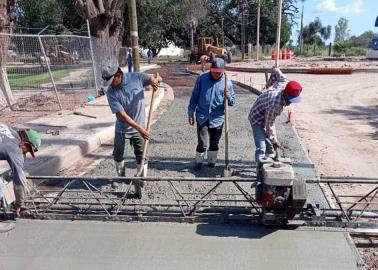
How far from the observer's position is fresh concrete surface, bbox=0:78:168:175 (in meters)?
6.53

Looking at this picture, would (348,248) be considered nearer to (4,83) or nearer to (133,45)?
(133,45)

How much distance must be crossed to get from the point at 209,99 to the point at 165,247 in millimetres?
2537

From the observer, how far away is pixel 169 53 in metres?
83.2

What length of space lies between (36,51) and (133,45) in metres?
3.59

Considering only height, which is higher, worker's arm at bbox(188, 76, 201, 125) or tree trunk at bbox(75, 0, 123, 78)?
tree trunk at bbox(75, 0, 123, 78)

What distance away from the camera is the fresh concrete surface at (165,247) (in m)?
3.63

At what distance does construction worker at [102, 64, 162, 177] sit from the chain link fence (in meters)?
6.89

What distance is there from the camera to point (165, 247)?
3932mm

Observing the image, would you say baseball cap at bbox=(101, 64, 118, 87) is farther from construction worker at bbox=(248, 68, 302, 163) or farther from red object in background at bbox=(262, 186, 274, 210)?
red object in background at bbox=(262, 186, 274, 210)

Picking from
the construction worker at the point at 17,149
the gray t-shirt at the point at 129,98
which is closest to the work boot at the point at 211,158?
the gray t-shirt at the point at 129,98

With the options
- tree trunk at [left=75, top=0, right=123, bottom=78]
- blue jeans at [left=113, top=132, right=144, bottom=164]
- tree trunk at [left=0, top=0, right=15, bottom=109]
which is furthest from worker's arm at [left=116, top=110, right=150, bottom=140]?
tree trunk at [left=75, top=0, right=123, bottom=78]

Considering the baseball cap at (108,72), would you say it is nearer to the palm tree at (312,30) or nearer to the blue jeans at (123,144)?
the blue jeans at (123,144)

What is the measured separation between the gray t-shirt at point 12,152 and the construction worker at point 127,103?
134 centimetres

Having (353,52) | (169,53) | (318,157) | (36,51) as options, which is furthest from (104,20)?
(169,53)
